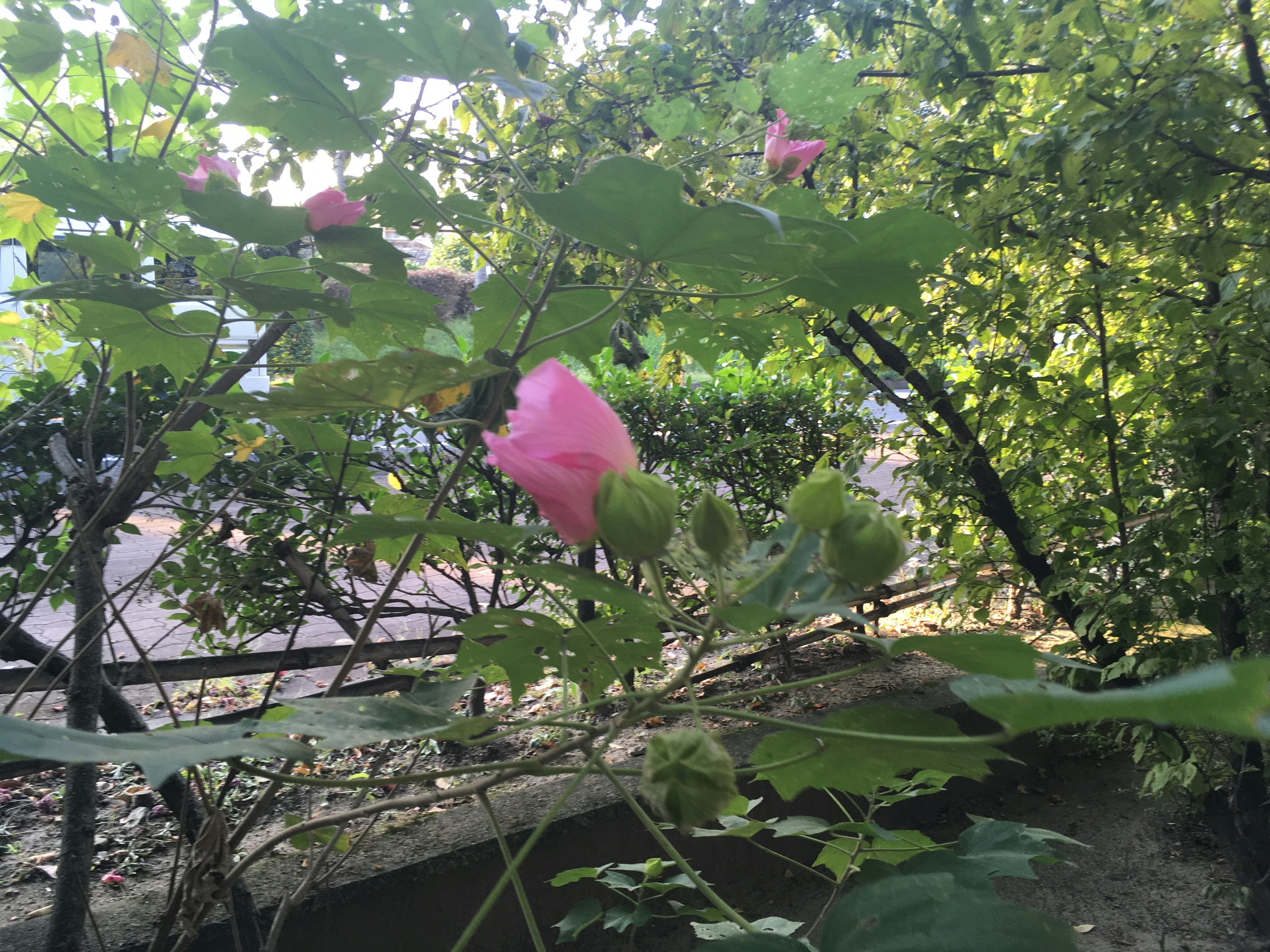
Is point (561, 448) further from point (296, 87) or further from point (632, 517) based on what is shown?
point (296, 87)

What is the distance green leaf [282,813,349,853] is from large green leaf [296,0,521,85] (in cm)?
71

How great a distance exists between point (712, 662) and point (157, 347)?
2.63 metres

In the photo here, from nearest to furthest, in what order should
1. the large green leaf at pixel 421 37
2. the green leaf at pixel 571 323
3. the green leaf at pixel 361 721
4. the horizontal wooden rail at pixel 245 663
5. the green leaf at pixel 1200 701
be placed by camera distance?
the green leaf at pixel 1200 701 < the green leaf at pixel 361 721 < the large green leaf at pixel 421 37 < the green leaf at pixel 571 323 < the horizontal wooden rail at pixel 245 663

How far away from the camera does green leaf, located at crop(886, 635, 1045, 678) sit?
16.9 inches

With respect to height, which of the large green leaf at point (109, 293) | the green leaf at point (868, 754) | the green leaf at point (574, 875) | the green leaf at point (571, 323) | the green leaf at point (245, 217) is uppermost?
the green leaf at point (245, 217)

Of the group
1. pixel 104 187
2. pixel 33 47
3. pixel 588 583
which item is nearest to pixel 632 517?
pixel 588 583

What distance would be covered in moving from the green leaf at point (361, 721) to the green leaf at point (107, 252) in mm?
666

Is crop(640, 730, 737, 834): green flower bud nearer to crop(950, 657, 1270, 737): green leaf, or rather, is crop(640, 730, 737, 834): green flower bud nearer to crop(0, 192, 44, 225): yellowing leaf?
crop(950, 657, 1270, 737): green leaf

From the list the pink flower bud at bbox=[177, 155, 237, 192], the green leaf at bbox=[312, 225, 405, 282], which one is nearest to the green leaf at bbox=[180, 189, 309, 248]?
the green leaf at bbox=[312, 225, 405, 282]

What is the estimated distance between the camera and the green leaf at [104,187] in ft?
2.44

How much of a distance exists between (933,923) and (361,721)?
0.34m

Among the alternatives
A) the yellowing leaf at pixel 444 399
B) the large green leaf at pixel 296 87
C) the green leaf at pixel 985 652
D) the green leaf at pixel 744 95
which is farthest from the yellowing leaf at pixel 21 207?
the green leaf at pixel 985 652

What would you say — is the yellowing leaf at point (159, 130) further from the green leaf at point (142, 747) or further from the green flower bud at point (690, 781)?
the green flower bud at point (690, 781)

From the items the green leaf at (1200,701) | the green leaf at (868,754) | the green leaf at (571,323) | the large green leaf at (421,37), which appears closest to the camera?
the green leaf at (1200,701)
